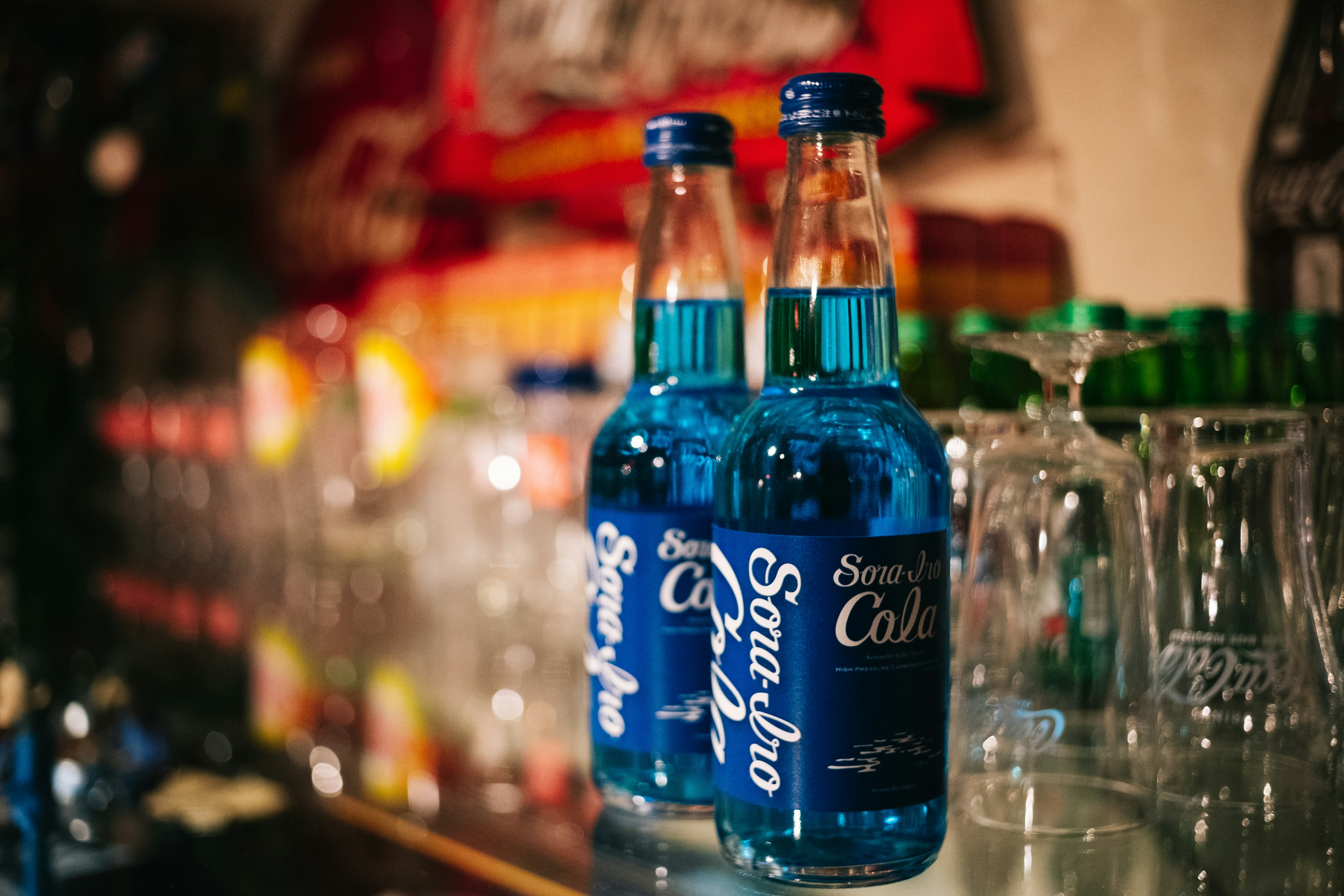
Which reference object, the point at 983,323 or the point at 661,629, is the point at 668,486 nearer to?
the point at 661,629

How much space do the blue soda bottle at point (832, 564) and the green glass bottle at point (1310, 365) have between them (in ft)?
1.52

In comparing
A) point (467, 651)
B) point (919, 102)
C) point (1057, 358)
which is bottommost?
point (467, 651)

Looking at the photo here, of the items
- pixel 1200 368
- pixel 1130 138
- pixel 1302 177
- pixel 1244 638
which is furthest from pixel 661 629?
pixel 1130 138

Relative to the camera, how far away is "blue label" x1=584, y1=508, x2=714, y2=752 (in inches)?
26.1

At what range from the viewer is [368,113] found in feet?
8.80

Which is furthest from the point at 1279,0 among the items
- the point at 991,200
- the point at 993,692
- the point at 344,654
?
the point at 344,654

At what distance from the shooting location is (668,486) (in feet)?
2.25

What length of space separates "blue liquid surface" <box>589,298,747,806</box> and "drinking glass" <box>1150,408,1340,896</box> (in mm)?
276

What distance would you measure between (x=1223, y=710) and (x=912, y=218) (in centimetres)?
67

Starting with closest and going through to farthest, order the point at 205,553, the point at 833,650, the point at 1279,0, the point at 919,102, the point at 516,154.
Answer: the point at 833,650 < the point at 1279,0 < the point at 919,102 < the point at 205,553 < the point at 516,154

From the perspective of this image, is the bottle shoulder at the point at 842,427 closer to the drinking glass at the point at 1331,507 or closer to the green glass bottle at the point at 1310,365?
the drinking glass at the point at 1331,507

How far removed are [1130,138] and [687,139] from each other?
86cm

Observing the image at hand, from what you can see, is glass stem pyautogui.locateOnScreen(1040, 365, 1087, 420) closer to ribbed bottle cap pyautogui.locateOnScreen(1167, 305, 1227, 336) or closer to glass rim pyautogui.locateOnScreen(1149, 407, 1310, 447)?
glass rim pyautogui.locateOnScreen(1149, 407, 1310, 447)

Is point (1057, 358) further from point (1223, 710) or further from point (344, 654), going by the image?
point (344, 654)
